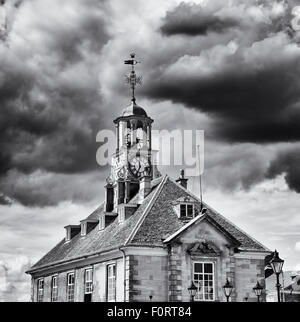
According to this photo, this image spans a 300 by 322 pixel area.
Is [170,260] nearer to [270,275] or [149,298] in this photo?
[149,298]

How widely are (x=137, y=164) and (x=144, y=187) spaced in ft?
23.1

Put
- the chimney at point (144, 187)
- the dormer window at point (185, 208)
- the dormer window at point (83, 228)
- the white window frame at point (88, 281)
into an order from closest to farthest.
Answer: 1. the dormer window at point (185, 208)
2. the white window frame at point (88, 281)
3. the chimney at point (144, 187)
4. the dormer window at point (83, 228)

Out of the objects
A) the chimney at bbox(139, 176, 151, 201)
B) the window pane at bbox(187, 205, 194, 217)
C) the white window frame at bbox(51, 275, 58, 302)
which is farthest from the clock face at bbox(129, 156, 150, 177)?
the window pane at bbox(187, 205, 194, 217)

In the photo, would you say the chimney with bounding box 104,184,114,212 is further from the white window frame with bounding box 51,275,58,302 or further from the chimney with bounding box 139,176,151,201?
the white window frame with bounding box 51,275,58,302

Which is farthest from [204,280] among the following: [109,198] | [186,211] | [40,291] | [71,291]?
[40,291]

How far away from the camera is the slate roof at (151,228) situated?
37.1 metres

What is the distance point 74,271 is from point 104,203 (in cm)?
620

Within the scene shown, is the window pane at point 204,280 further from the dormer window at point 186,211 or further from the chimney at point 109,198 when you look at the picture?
the chimney at point 109,198

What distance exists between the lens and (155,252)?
1430 inches

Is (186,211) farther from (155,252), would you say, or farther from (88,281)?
(88,281)

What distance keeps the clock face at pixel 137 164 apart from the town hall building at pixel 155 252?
2.21 m

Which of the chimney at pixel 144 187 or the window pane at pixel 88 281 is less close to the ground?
the chimney at pixel 144 187

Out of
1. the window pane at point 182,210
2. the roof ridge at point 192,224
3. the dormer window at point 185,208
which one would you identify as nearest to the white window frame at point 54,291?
Answer: the dormer window at point 185,208
